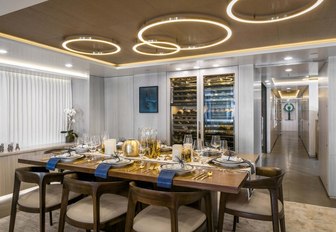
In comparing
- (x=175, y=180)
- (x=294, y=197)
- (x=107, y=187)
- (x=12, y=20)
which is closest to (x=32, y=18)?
(x=12, y=20)

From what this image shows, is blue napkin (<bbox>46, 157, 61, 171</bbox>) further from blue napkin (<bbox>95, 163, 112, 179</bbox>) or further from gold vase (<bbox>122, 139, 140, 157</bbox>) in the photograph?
gold vase (<bbox>122, 139, 140, 157</bbox>)

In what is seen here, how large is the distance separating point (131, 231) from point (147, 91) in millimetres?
3903

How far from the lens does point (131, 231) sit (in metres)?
1.76

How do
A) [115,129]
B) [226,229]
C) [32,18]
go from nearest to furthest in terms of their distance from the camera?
[32,18], [226,229], [115,129]

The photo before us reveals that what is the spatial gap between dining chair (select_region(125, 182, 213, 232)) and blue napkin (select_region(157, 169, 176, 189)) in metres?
0.11

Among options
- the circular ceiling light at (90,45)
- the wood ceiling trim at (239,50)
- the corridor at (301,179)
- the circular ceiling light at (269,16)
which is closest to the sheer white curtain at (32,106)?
the wood ceiling trim at (239,50)

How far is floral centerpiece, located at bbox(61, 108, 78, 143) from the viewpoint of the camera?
17.2 ft

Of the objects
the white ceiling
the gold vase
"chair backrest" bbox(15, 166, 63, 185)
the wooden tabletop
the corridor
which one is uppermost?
the white ceiling

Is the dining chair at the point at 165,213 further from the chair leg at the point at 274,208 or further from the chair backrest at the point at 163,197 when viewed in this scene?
the chair leg at the point at 274,208

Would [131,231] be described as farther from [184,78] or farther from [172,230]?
[184,78]

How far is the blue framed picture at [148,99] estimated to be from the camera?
530 cm

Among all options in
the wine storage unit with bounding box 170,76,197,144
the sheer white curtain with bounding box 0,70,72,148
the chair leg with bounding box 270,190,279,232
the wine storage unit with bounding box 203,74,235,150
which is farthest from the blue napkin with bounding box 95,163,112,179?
the sheer white curtain with bounding box 0,70,72,148

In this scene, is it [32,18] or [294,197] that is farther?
[294,197]

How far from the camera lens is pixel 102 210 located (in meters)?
1.98
